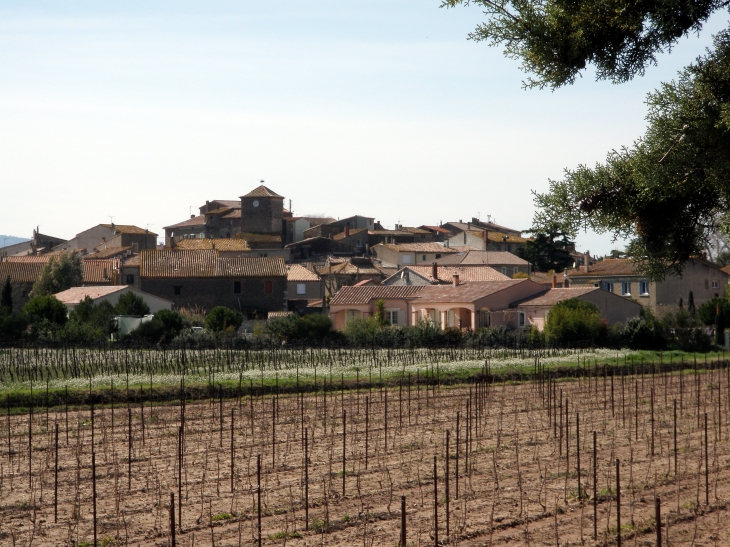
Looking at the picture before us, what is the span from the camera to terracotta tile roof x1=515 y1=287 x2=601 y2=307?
4347cm

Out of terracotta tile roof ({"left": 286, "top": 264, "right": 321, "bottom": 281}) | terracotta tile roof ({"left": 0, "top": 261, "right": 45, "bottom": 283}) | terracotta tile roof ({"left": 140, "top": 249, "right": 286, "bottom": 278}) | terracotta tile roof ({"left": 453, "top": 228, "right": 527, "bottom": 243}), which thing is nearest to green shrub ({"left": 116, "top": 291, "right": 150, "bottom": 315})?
terracotta tile roof ({"left": 140, "top": 249, "right": 286, "bottom": 278})

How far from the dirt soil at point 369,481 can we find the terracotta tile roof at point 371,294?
31277 millimetres

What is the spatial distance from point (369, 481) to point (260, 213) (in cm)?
7029

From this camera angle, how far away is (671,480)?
11766 mm

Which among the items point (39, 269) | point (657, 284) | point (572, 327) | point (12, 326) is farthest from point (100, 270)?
point (572, 327)

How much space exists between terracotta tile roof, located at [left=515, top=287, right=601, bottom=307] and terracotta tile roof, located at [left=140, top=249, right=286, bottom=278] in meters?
16.8

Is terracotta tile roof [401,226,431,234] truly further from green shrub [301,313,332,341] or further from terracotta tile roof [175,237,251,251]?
green shrub [301,313,332,341]

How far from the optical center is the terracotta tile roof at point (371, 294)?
50062 millimetres

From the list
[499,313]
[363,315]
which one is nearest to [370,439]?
[499,313]

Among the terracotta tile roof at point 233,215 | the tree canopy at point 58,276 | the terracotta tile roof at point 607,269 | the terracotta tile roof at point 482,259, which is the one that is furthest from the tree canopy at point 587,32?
the terracotta tile roof at point 233,215

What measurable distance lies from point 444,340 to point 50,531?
3122 cm

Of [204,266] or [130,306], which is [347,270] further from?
[130,306]

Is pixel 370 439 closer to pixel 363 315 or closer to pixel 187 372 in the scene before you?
pixel 187 372

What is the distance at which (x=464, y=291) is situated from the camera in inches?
1875
